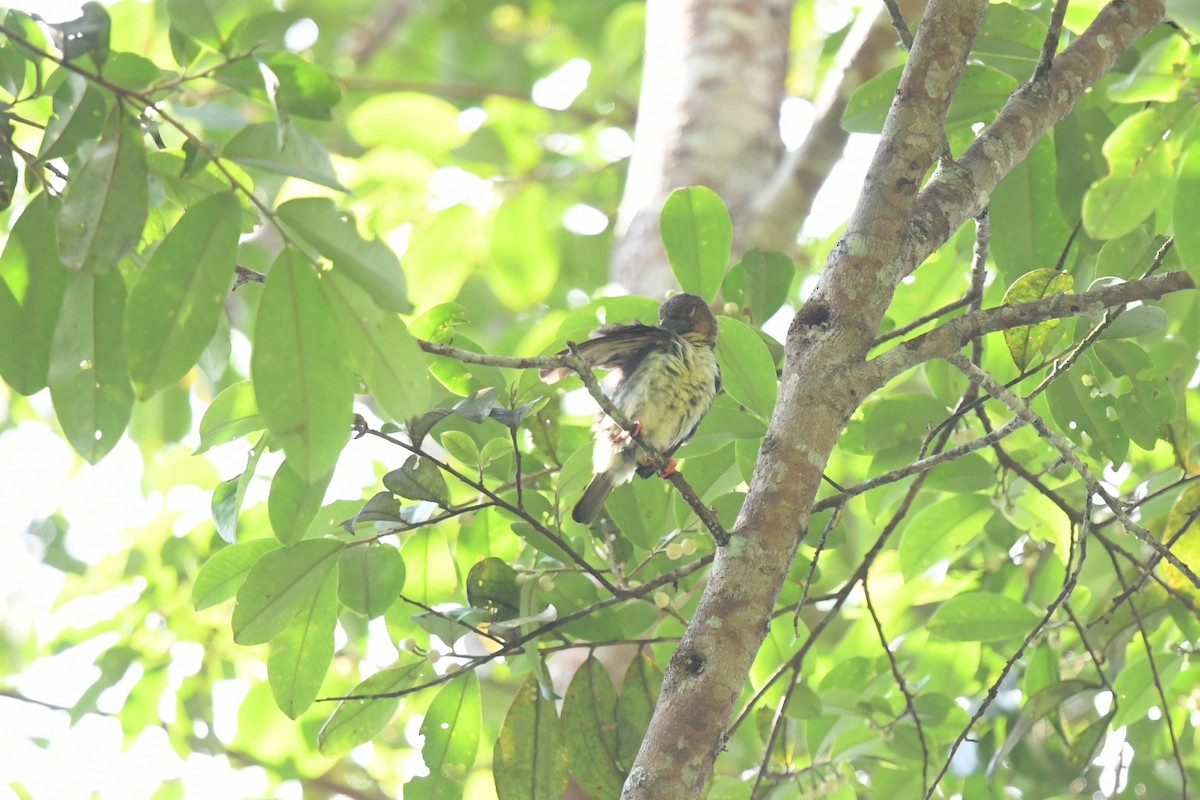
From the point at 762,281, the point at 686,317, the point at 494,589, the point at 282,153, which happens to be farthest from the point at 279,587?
the point at 686,317

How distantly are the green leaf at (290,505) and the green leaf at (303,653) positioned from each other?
221 mm

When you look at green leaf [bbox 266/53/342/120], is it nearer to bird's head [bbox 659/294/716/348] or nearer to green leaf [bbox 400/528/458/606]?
green leaf [bbox 400/528/458/606]

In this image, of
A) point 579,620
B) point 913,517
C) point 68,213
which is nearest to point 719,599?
point 579,620

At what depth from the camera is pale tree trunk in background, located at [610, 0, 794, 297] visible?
4.09m

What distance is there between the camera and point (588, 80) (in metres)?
5.88

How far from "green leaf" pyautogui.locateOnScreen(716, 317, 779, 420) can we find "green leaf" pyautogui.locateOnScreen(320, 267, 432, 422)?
0.88 m

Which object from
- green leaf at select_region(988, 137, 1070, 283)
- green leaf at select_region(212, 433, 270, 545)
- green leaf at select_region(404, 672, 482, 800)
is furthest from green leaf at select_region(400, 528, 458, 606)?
green leaf at select_region(988, 137, 1070, 283)

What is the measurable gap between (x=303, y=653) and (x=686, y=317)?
1449mm

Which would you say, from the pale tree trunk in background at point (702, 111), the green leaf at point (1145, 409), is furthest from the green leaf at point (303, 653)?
the pale tree trunk in background at point (702, 111)

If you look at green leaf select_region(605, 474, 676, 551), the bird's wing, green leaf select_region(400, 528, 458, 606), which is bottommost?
green leaf select_region(400, 528, 458, 606)

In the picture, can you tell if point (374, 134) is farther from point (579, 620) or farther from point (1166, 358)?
point (1166, 358)

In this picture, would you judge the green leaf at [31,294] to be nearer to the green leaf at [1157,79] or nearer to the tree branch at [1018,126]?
the tree branch at [1018,126]

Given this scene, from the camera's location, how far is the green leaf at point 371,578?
7.27ft

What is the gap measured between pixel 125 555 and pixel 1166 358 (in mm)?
3185
